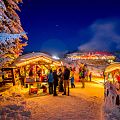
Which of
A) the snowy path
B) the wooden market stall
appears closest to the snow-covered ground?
the snowy path

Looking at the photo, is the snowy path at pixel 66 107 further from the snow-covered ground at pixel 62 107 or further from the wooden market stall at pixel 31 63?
the wooden market stall at pixel 31 63

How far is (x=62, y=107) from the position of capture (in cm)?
1381

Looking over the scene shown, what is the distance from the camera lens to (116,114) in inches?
463

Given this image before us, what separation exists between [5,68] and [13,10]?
16.8 feet

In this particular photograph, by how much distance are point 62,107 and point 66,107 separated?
0.23 metres

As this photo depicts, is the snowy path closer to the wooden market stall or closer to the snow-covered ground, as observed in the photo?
the snow-covered ground

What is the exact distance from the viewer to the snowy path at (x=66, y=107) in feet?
39.3

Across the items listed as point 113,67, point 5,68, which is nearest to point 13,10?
point 5,68

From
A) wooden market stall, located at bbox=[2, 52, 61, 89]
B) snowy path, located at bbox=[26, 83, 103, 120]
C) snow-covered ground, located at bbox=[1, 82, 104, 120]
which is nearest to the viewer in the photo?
snow-covered ground, located at bbox=[1, 82, 104, 120]

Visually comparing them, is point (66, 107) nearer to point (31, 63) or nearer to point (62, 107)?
point (62, 107)

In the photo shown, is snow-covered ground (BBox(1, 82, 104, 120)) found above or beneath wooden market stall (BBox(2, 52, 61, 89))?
beneath

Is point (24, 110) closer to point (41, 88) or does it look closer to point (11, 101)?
point (11, 101)

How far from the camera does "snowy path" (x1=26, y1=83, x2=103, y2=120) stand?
12.0m

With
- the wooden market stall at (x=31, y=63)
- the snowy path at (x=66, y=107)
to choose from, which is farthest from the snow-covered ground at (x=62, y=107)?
the wooden market stall at (x=31, y=63)
